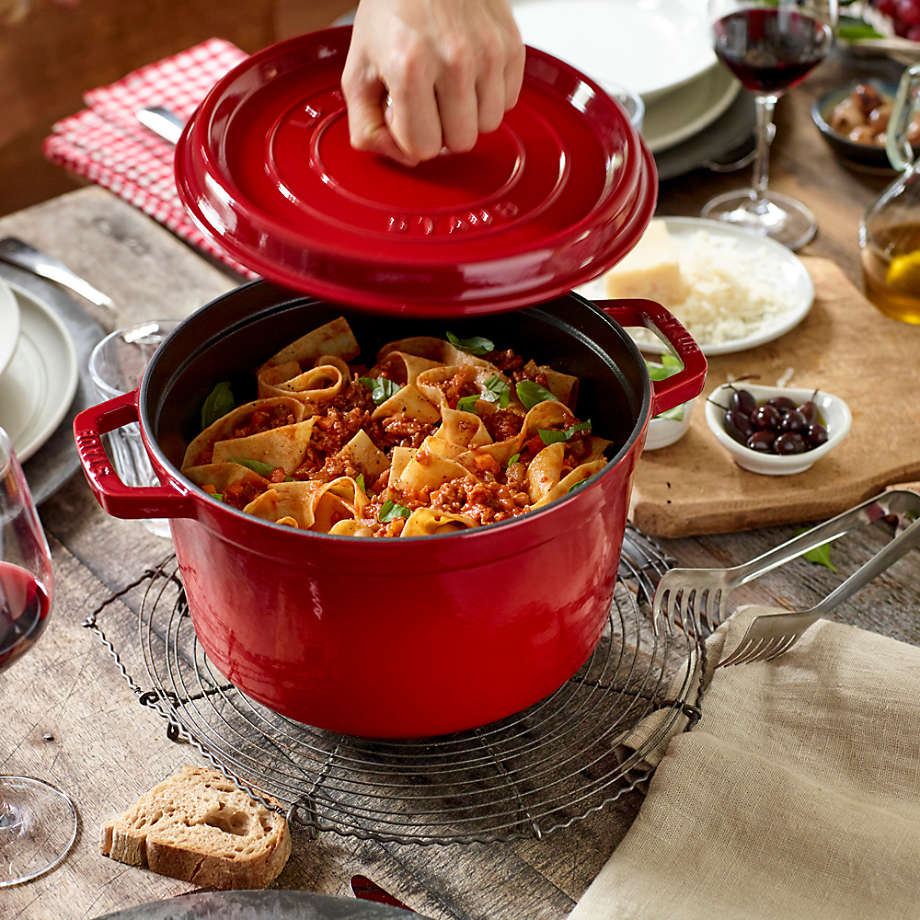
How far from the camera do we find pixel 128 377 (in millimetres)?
2191

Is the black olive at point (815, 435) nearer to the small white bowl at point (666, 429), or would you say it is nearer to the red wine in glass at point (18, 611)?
the small white bowl at point (666, 429)

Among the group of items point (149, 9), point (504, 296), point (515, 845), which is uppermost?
point (504, 296)

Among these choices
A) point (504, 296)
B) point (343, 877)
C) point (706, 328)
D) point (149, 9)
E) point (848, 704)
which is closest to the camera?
point (504, 296)

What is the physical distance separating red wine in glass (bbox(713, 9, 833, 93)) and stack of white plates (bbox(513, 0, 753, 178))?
22 cm

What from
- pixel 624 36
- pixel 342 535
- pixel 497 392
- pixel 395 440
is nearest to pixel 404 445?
pixel 395 440

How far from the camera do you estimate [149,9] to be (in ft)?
17.2

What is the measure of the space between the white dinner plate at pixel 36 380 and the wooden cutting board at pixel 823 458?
1051 mm

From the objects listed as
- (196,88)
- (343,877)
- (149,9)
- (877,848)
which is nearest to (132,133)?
(196,88)

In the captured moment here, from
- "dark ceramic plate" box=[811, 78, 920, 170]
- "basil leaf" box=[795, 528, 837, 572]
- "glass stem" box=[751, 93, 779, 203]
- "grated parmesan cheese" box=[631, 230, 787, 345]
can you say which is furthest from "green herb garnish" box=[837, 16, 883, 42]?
"basil leaf" box=[795, 528, 837, 572]


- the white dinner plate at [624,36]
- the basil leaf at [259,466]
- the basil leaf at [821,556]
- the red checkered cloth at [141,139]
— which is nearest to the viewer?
the basil leaf at [259,466]

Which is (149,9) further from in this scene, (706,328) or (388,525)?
(388,525)

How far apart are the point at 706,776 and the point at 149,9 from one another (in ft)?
15.7

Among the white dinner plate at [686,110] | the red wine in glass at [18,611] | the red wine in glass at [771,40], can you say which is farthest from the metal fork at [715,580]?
the white dinner plate at [686,110]

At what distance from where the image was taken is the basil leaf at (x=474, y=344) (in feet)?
6.03
